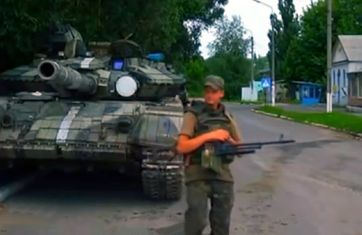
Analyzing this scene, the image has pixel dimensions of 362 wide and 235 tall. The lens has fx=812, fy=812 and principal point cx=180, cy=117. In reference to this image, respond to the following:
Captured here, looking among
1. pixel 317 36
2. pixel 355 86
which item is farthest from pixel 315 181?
pixel 317 36

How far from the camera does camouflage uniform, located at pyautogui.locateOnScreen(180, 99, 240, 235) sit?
21.6 ft

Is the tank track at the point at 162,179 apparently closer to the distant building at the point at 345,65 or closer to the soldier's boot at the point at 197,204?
the soldier's boot at the point at 197,204

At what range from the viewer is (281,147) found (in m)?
20.6

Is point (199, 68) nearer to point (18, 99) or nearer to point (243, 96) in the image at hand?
point (243, 96)

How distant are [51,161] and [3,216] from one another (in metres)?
1.42

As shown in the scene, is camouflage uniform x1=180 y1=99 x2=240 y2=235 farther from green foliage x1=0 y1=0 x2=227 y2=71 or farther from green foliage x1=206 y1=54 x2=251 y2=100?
green foliage x1=206 y1=54 x2=251 y2=100

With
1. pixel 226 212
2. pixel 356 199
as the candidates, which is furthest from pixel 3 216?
pixel 356 199

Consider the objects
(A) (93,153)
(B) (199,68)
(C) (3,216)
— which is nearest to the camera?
(C) (3,216)

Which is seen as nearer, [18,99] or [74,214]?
[74,214]

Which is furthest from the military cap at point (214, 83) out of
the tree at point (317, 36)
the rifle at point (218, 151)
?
the tree at point (317, 36)

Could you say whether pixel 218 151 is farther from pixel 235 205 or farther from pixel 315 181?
pixel 315 181

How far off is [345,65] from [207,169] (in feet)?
187

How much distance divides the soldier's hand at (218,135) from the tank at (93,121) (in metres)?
3.24

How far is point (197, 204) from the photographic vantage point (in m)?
6.56
